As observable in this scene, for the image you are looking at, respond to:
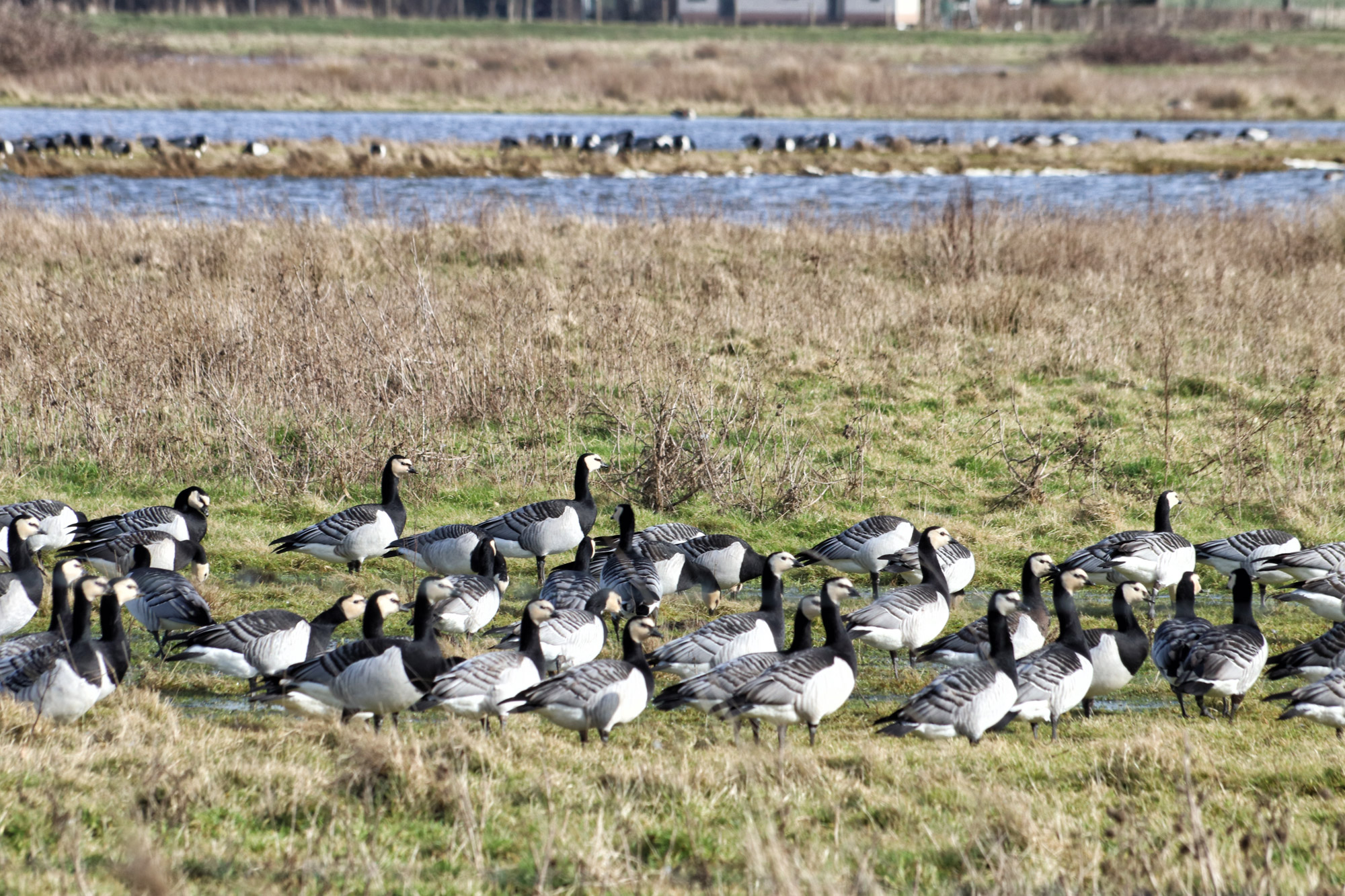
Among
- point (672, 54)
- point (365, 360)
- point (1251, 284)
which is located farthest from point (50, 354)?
point (672, 54)

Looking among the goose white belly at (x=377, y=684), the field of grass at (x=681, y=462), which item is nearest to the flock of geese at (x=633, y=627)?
the goose white belly at (x=377, y=684)

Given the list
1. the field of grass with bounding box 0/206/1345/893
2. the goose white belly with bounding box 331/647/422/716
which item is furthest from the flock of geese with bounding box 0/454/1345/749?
the field of grass with bounding box 0/206/1345/893

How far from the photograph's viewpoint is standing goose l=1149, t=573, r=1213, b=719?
29.3 ft

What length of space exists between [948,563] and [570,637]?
3576mm

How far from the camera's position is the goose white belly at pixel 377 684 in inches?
307

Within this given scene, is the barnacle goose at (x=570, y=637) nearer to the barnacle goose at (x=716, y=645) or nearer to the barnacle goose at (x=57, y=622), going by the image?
the barnacle goose at (x=716, y=645)

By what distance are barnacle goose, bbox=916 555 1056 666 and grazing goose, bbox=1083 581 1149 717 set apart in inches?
21.3

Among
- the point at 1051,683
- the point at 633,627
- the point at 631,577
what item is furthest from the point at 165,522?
the point at 1051,683

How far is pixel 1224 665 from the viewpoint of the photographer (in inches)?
332

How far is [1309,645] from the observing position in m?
8.88

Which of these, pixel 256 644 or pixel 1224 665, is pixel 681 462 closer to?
pixel 256 644

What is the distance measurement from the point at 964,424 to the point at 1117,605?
6.42m

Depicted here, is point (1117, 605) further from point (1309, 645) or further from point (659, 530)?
point (659, 530)

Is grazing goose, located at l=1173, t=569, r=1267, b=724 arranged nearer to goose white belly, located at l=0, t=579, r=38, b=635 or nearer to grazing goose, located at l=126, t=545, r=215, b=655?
grazing goose, located at l=126, t=545, r=215, b=655
